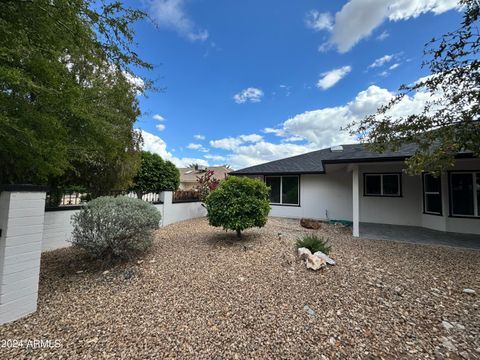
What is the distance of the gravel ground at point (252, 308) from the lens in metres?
2.15

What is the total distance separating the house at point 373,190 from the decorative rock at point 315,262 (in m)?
3.37

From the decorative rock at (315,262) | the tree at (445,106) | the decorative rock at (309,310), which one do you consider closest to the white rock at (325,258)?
the decorative rock at (315,262)

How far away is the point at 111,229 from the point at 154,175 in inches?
316

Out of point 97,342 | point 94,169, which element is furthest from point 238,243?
point 94,169

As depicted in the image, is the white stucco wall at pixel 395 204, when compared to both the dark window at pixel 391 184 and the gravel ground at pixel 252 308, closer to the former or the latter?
the dark window at pixel 391 184

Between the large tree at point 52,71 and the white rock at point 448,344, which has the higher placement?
the large tree at point 52,71

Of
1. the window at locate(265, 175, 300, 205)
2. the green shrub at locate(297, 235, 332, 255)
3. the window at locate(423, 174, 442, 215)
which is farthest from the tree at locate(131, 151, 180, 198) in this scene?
the window at locate(423, 174, 442, 215)

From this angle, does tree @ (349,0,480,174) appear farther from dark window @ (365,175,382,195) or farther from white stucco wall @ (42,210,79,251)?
white stucco wall @ (42,210,79,251)

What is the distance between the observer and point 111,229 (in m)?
3.79

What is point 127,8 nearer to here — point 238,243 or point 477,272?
point 238,243

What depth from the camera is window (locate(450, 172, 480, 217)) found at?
7059mm

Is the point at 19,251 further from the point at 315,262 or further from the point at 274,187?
the point at 274,187

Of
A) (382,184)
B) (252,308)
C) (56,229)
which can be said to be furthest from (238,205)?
(382,184)

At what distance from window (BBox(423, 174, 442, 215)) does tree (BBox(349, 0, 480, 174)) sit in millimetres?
4444
